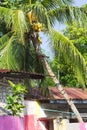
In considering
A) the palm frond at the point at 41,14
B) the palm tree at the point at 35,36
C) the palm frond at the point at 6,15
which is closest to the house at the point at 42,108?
the palm tree at the point at 35,36

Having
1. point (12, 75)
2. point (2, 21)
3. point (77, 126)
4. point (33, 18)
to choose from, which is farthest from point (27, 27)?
point (77, 126)

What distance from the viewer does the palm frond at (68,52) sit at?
16.7m

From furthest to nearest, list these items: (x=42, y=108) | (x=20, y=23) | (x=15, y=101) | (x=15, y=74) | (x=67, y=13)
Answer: (x=67, y=13)
(x=20, y=23)
(x=42, y=108)
(x=15, y=74)
(x=15, y=101)

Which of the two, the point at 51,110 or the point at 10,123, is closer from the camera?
the point at 10,123

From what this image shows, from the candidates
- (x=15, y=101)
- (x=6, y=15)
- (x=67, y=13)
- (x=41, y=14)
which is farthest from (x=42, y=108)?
(x=67, y=13)

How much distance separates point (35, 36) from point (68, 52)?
1.36 meters

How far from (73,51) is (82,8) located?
1.73m

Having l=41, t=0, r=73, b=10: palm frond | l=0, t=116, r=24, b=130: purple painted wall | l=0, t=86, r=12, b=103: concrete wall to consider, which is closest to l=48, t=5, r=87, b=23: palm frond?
l=41, t=0, r=73, b=10: palm frond

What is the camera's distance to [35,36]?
16859 mm

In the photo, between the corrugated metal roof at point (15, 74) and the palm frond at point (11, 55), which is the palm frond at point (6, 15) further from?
the corrugated metal roof at point (15, 74)

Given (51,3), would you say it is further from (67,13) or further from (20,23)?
(20,23)

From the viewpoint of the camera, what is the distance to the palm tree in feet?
53.0

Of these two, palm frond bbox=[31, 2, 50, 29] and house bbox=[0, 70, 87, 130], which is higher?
palm frond bbox=[31, 2, 50, 29]

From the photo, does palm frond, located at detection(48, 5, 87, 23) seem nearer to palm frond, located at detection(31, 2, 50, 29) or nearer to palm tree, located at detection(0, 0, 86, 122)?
palm tree, located at detection(0, 0, 86, 122)
